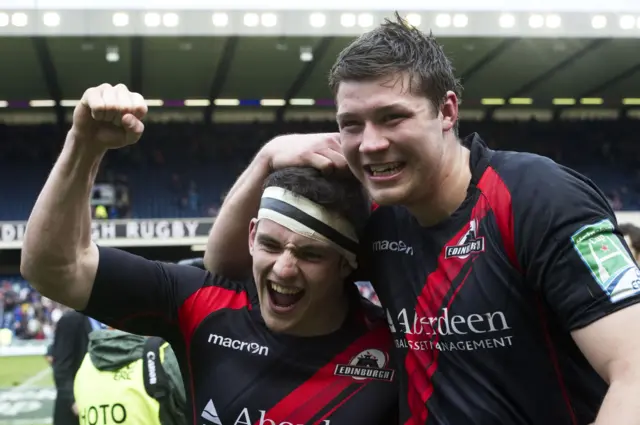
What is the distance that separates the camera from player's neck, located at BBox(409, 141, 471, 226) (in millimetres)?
1880

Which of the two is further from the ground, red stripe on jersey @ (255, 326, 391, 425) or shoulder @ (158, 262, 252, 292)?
shoulder @ (158, 262, 252, 292)

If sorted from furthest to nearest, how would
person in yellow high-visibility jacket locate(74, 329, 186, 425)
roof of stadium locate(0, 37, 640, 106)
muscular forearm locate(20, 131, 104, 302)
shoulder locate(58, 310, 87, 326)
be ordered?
roof of stadium locate(0, 37, 640, 106), shoulder locate(58, 310, 87, 326), person in yellow high-visibility jacket locate(74, 329, 186, 425), muscular forearm locate(20, 131, 104, 302)

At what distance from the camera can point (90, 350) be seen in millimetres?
3553

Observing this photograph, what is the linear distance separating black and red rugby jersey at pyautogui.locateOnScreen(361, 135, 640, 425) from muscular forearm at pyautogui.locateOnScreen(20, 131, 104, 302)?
30.7 inches

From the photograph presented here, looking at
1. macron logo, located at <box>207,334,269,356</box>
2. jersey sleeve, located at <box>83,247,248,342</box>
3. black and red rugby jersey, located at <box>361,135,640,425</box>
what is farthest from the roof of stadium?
black and red rugby jersey, located at <box>361,135,640,425</box>

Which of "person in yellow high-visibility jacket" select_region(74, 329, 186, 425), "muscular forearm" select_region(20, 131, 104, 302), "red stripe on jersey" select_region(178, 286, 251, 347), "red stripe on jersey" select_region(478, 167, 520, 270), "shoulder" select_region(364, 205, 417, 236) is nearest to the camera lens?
"red stripe on jersey" select_region(478, 167, 520, 270)

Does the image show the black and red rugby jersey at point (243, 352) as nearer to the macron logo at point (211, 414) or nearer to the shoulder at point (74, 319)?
the macron logo at point (211, 414)

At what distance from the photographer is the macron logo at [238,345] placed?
83.5 inches

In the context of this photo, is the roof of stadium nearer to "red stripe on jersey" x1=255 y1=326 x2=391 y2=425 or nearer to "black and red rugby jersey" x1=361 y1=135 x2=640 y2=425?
"red stripe on jersey" x1=255 y1=326 x2=391 y2=425

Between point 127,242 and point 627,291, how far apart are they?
18524 mm

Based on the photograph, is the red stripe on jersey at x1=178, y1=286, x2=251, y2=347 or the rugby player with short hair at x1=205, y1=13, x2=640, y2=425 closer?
the rugby player with short hair at x1=205, y1=13, x2=640, y2=425

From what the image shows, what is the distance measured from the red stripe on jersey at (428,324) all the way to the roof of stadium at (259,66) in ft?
51.8

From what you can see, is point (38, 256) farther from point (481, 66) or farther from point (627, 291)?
point (481, 66)

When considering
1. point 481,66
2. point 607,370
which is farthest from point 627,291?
point 481,66
